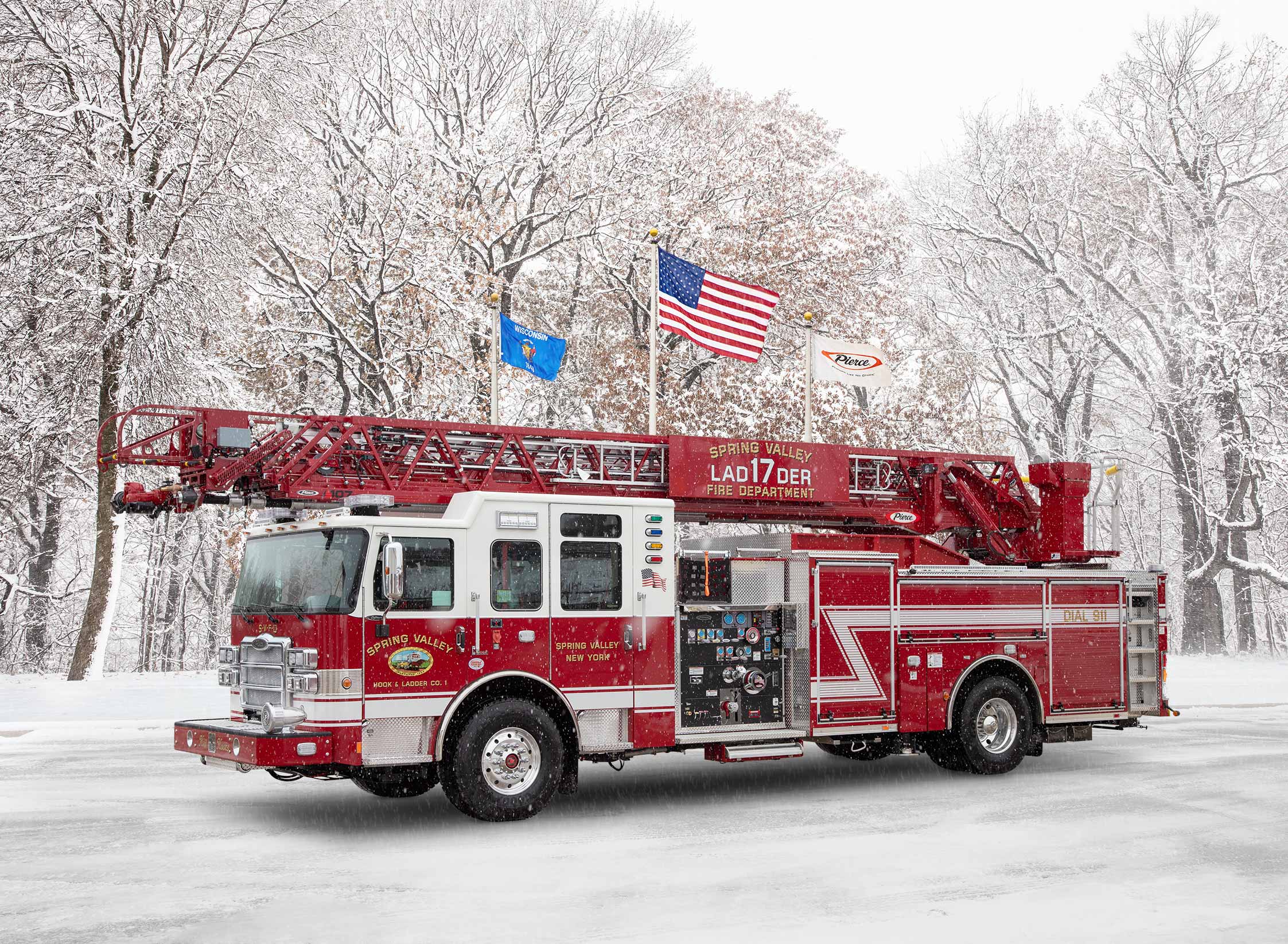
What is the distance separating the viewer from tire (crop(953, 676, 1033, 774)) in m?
13.2

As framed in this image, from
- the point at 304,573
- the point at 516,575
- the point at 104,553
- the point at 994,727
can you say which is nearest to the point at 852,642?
the point at 994,727

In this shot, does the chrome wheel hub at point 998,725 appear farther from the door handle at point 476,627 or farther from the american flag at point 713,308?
the american flag at point 713,308

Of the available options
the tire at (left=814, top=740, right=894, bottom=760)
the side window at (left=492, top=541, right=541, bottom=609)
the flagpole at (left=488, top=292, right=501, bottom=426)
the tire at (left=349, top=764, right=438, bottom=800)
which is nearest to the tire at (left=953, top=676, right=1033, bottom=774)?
the tire at (left=814, top=740, right=894, bottom=760)

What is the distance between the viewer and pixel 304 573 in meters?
10.4

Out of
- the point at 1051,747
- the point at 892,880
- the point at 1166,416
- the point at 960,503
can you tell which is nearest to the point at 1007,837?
the point at 892,880

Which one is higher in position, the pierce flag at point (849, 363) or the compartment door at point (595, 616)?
the pierce flag at point (849, 363)

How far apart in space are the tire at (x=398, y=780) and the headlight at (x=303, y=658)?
97cm

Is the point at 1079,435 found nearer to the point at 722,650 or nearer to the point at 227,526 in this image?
the point at 227,526

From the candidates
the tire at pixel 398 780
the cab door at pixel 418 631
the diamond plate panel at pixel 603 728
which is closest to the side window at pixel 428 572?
the cab door at pixel 418 631

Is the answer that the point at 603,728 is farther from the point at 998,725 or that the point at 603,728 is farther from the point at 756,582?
the point at 998,725

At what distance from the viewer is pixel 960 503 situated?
47.7 ft

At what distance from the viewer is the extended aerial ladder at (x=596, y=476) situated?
1098 cm

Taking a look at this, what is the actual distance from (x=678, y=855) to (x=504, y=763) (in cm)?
186

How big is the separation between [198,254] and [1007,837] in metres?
18.4
